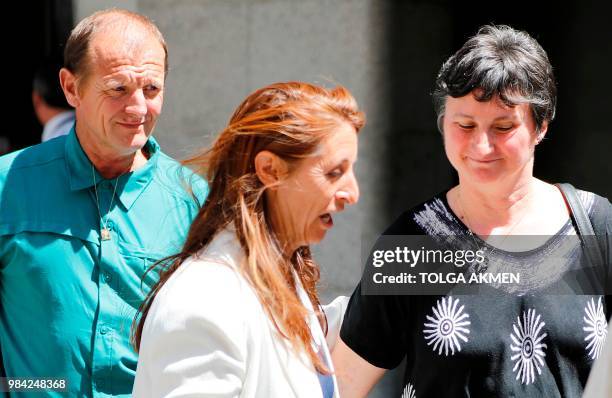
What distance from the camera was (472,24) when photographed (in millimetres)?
5445

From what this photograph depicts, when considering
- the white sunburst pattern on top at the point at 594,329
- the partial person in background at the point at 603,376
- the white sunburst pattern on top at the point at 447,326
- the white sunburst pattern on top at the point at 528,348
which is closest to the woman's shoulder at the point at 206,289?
the partial person in background at the point at 603,376

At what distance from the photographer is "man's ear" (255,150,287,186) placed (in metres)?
2.25

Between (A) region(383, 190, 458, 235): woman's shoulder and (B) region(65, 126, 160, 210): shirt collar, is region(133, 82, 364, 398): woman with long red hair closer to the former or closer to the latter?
(A) region(383, 190, 458, 235): woman's shoulder

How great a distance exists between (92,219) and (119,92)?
398mm

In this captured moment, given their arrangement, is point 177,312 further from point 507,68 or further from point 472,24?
point 472,24

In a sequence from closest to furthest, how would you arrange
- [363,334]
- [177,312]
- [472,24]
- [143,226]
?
[177,312]
[363,334]
[143,226]
[472,24]

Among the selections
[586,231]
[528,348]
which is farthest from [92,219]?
[586,231]

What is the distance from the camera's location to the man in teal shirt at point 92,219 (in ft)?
10.0

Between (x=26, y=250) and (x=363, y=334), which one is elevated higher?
(x=26, y=250)

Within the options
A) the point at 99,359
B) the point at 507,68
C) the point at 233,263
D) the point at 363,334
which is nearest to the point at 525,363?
the point at 363,334

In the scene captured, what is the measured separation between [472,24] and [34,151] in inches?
112

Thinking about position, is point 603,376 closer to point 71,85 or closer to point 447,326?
point 447,326

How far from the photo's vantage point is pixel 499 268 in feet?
9.57

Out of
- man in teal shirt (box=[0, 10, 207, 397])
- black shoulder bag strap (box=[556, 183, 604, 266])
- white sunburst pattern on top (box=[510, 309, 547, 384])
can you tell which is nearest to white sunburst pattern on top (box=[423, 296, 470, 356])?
white sunburst pattern on top (box=[510, 309, 547, 384])
